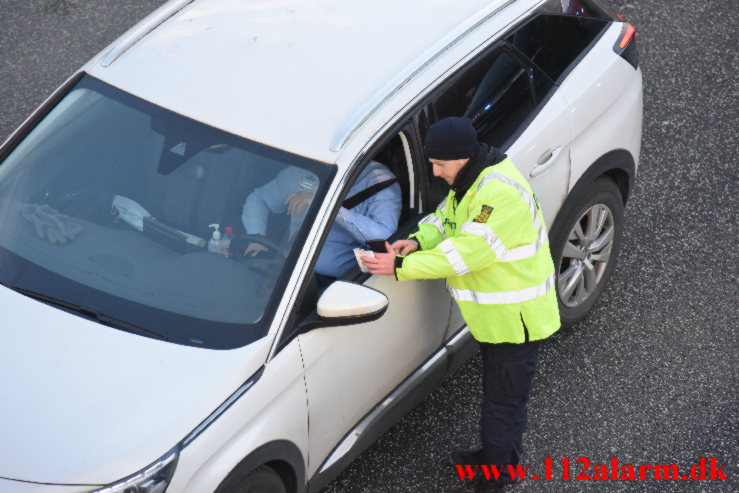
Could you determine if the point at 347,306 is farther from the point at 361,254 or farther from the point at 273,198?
the point at 273,198

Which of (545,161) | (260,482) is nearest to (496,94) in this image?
(545,161)

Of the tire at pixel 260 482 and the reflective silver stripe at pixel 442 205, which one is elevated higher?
the reflective silver stripe at pixel 442 205

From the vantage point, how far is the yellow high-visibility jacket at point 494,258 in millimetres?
3908

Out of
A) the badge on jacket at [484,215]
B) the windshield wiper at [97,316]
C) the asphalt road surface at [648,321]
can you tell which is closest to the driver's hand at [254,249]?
the windshield wiper at [97,316]

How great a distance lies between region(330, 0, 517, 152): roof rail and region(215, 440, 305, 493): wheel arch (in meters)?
1.10

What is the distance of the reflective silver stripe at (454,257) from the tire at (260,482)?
1.01 m

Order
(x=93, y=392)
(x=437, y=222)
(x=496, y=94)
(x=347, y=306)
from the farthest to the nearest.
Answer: (x=496, y=94) < (x=437, y=222) < (x=347, y=306) < (x=93, y=392)

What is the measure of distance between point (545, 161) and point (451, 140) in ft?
2.92

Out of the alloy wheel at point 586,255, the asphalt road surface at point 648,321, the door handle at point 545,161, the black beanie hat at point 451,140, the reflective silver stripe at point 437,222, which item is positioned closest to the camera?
the black beanie hat at point 451,140

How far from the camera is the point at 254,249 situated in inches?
149

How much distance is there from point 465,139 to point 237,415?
4.36 feet

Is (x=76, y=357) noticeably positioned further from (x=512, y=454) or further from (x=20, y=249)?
(x=512, y=454)

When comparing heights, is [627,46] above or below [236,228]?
below
